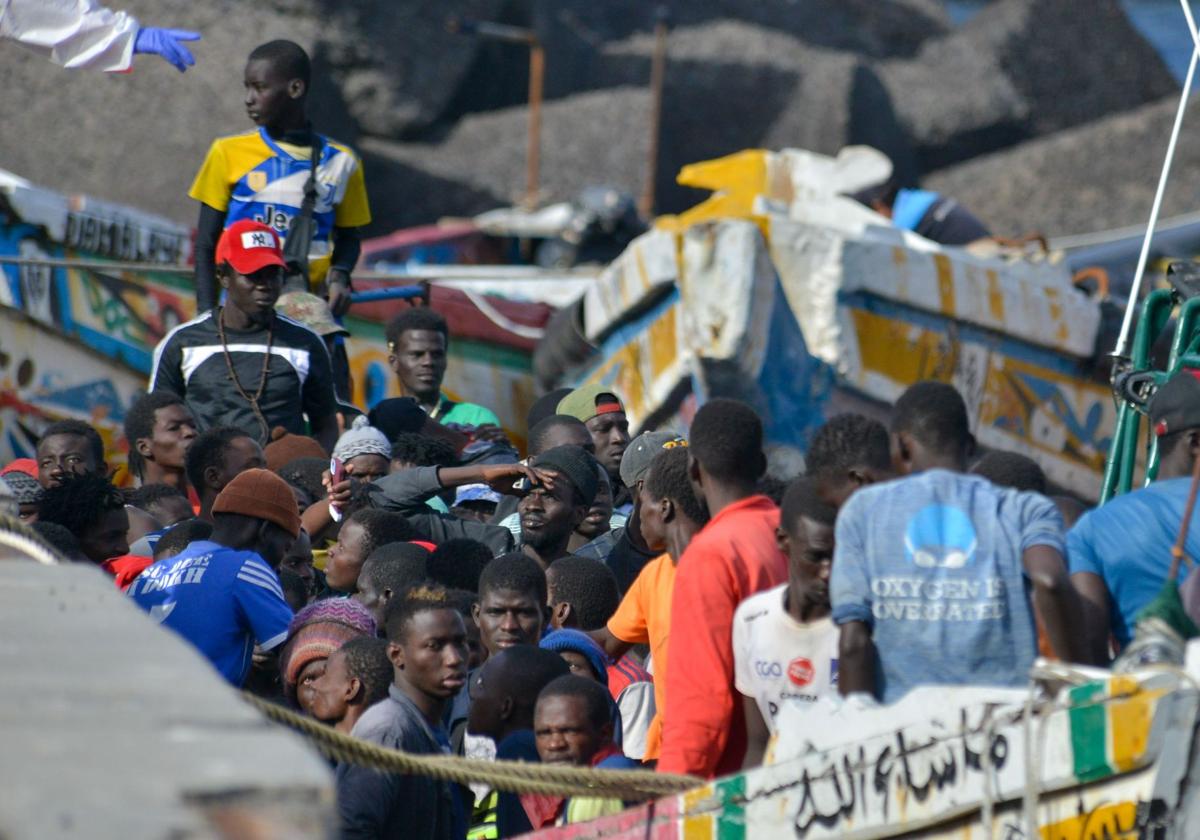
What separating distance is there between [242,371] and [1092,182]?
19.4m

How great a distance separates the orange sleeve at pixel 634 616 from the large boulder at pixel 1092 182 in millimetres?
20310

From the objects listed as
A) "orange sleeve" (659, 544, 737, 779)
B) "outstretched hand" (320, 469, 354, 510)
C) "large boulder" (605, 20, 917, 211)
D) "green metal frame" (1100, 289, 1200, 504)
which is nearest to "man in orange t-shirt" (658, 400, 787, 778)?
"orange sleeve" (659, 544, 737, 779)

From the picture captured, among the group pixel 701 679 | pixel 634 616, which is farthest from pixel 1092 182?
pixel 701 679

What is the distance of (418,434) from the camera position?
8.38 m

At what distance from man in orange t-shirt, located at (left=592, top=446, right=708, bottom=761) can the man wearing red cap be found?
2.65m

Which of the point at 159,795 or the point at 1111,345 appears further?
the point at 1111,345

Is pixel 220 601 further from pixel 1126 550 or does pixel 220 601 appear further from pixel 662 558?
pixel 1126 550

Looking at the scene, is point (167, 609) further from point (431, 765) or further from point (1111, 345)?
point (1111, 345)

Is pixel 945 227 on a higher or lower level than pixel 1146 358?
higher

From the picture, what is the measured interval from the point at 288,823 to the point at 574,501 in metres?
4.42

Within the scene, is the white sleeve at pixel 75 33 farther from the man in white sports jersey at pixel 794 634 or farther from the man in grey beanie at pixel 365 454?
the man in white sports jersey at pixel 794 634

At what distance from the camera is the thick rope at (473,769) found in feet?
14.0

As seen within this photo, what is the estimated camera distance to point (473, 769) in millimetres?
4328

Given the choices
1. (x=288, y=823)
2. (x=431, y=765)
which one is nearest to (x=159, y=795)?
(x=288, y=823)
